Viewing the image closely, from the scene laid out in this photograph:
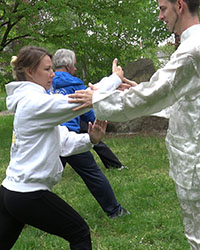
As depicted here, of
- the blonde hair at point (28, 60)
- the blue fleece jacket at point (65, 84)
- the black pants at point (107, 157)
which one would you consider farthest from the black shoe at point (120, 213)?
the blonde hair at point (28, 60)

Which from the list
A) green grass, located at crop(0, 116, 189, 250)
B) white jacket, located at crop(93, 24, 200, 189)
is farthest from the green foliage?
white jacket, located at crop(93, 24, 200, 189)

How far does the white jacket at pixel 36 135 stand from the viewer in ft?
7.89

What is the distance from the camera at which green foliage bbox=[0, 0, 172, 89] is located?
32.7 feet

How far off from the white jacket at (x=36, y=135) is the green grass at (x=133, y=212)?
1643mm

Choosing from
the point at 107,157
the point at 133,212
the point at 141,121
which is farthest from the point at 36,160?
the point at 141,121

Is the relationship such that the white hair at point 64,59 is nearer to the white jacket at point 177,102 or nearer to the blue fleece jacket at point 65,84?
the blue fleece jacket at point 65,84

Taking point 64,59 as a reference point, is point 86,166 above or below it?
below

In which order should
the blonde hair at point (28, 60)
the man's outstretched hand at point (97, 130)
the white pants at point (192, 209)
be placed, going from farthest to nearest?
the man's outstretched hand at point (97, 130)
the blonde hair at point (28, 60)
the white pants at point (192, 209)

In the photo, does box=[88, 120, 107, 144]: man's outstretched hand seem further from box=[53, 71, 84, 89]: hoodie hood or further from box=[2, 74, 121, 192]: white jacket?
box=[53, 71, 84, 89]: hoodie hood

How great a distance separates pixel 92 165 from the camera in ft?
15.0

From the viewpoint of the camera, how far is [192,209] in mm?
2395

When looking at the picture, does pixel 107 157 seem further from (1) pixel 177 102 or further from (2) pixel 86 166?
(1) pixel 177 102

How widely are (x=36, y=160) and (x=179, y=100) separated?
0.97 m

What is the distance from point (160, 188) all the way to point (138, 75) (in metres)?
5.46
